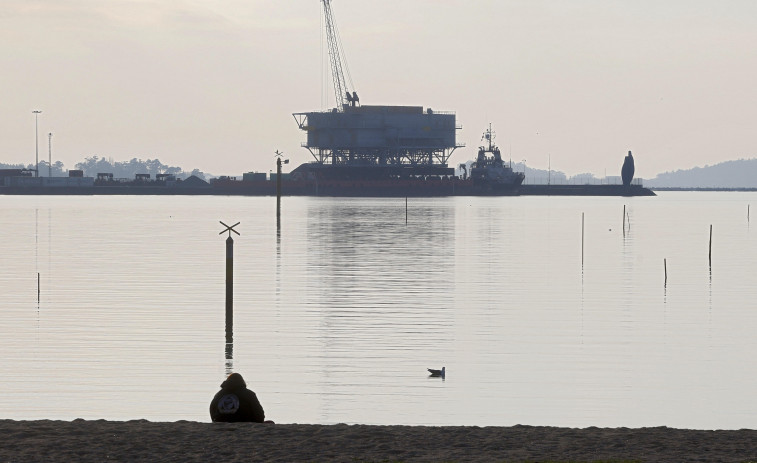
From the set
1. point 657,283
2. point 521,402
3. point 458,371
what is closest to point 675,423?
point 521,402

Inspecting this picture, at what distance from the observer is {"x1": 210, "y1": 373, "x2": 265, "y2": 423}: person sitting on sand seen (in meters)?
21.7

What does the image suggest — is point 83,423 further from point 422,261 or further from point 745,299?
point 422,261

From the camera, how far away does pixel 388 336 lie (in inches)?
1727

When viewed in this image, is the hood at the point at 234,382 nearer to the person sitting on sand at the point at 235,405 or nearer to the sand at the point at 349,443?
the person sitting on sand at the point at 235,405

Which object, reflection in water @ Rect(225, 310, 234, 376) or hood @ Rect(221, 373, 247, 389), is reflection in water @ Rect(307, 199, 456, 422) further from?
hood @ Rect(221, 373, 247, 389)

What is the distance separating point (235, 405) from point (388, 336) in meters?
22.4

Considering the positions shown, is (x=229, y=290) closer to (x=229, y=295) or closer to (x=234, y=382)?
(x=229, y=295)

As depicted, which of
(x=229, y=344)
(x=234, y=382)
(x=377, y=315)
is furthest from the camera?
(x=377, y=315)

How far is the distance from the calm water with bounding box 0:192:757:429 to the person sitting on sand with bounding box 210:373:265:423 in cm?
674

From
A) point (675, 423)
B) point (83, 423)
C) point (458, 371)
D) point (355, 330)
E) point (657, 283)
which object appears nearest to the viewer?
point (83, 423)

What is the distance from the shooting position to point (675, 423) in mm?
28859

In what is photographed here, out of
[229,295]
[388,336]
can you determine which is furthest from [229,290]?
[388,336]

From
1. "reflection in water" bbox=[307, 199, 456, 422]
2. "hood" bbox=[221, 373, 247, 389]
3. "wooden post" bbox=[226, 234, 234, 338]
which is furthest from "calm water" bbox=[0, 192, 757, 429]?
"hood" bbox=[221, 373, 247, 389]

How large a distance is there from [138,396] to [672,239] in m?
102
